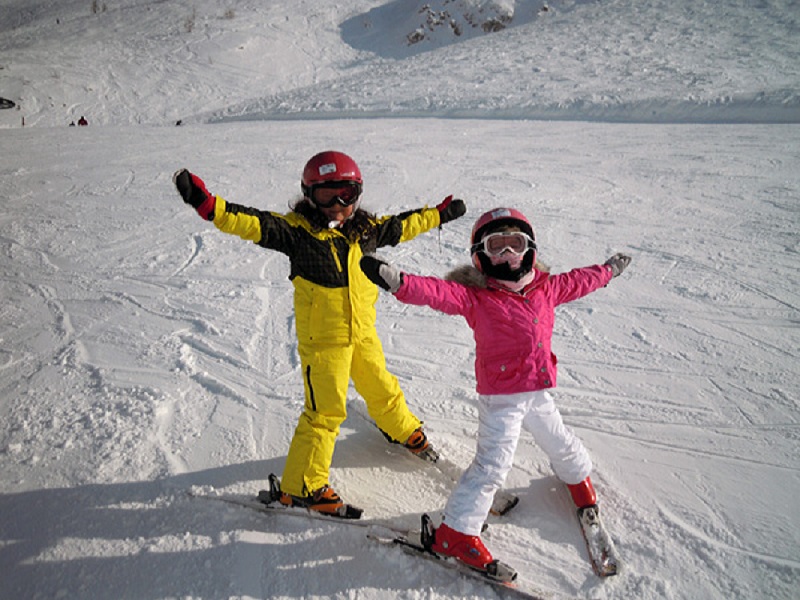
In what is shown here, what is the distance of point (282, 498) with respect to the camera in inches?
106

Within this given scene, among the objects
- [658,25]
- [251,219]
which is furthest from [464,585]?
[658,25]

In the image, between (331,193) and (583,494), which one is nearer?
(331,193)

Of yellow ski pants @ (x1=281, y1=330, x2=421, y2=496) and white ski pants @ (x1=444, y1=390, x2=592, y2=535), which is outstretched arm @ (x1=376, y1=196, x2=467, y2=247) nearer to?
yellow ski pants @ (x1=281, y1=330, x2=421, y2=496)

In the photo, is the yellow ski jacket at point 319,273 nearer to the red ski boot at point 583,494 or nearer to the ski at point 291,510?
the ski at point 291,510

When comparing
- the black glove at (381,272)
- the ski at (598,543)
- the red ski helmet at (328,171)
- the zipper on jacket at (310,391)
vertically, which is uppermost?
the red ski helmet at (328,171)

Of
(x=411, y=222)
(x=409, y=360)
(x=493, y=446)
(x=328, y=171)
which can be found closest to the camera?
(x=493, y=446)

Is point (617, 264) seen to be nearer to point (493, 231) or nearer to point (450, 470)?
point (493, 231)

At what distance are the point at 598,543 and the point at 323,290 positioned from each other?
183cm

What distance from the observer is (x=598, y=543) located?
2533mm

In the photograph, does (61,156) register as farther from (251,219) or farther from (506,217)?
(506,217)

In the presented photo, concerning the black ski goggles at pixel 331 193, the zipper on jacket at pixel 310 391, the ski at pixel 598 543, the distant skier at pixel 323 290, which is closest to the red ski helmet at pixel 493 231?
the distant skier at pixel 323 290

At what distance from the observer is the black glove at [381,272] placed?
213 centimetres

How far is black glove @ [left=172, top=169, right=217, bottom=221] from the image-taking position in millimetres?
2270

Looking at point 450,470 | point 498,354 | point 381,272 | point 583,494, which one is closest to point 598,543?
point 583,494
